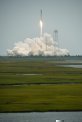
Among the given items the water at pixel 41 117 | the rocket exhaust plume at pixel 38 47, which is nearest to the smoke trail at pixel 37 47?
the rocket exhaust plume at pixel 38 47

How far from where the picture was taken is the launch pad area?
393 cm

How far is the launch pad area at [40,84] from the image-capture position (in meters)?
3.93

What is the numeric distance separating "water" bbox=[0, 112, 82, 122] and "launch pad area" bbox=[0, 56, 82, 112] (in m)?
0.06

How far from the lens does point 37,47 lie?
413 cm

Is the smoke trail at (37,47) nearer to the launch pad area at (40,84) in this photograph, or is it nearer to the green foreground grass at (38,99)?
the launch pad area at (40,84)

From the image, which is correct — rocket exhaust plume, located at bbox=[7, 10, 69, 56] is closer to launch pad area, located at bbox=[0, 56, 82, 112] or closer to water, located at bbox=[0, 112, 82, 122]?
launch pad area, located at bbox=[0, 56, 82, 112]

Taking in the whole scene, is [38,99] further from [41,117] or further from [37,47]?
[37,47]

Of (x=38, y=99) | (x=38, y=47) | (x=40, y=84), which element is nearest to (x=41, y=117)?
(x=38, y=99)

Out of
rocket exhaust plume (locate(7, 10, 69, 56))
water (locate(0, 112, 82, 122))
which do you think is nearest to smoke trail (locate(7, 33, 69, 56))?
rocket exhaust plume (locate(7, 10, 69, 56))

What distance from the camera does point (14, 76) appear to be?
411 cm

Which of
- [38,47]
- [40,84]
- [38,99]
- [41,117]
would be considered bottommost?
[41,117]

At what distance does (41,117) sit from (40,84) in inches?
19.6

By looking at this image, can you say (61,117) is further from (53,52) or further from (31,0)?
(31,0)

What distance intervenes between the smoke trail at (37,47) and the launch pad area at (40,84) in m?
0.08
